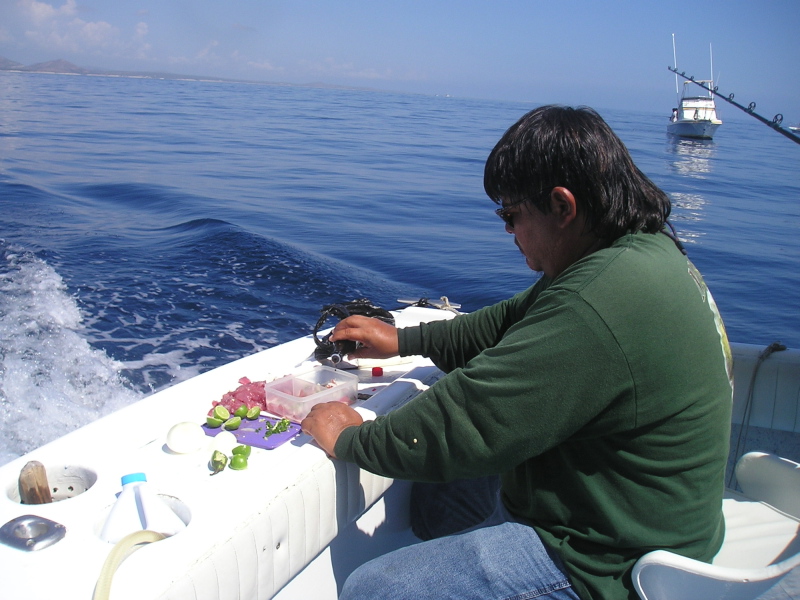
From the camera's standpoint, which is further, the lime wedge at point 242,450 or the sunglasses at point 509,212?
the lime wedge at point 242,450

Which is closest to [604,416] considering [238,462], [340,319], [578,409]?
[578,409]

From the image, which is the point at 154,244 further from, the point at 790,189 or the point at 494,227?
the point at 790,189

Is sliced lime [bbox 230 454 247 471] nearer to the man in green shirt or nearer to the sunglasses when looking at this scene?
the man in green shirt

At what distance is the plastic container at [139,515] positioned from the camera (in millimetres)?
1382

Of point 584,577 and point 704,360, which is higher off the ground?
point 704,360

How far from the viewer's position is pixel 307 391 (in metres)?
2.06

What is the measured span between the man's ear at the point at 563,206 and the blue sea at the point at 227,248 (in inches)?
12.7

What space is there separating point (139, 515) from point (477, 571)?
743mm

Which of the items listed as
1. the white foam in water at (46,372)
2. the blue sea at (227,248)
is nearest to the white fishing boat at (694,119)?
the blue sea at (227,248)

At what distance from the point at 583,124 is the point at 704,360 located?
1.76 ft

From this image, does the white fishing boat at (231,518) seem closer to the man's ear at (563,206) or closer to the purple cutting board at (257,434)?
the purple cutting board at (257,434)

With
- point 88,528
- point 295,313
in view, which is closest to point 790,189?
point 295,313

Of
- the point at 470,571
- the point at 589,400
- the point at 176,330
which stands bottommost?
the point at 176,330

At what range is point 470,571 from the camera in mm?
1378
